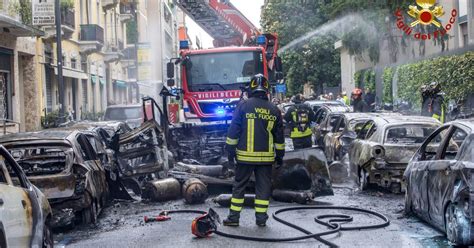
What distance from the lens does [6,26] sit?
23328mm

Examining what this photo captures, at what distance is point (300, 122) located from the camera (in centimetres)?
1437

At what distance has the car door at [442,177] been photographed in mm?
7832

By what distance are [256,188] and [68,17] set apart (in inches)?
982

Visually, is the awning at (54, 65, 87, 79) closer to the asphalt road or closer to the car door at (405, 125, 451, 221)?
the asphalt road

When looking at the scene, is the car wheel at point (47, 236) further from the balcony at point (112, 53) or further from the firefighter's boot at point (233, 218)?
the balcony at point (112, 53)

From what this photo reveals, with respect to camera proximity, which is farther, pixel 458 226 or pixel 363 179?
pixel 363 179

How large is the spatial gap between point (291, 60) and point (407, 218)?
43554 millimetres

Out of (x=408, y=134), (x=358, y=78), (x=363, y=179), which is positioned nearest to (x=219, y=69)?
(x=408, y=134)

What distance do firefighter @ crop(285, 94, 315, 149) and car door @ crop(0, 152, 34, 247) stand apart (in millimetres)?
8190

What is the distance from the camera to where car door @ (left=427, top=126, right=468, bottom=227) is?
25.7 ft

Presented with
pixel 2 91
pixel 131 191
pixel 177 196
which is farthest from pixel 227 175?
pixel 2 91

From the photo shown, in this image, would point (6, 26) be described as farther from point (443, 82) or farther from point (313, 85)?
point (313, 85)

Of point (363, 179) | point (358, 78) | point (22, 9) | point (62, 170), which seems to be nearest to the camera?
Result: point (62, 170)

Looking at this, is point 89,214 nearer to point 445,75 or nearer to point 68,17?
point 445,75
